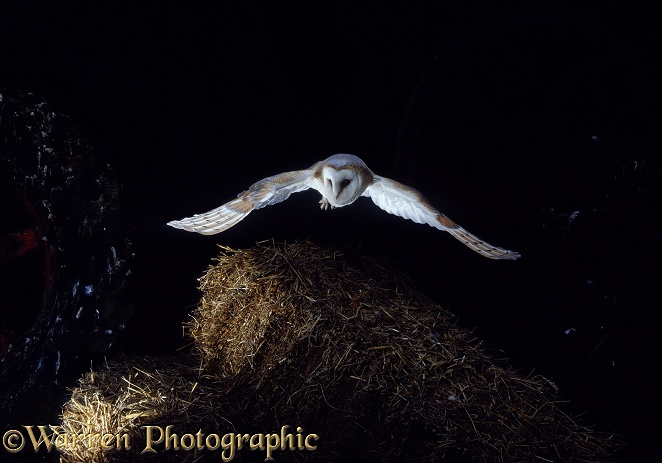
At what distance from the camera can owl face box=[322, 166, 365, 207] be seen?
1.98 metres

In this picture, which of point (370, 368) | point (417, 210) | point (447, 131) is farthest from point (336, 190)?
point (370, 368)

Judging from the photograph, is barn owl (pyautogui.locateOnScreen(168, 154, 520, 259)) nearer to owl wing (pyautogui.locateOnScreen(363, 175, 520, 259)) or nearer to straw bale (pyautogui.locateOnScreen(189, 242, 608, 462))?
owl wing (pyautogui.locateOnScreen(363, 175, 520, 259))

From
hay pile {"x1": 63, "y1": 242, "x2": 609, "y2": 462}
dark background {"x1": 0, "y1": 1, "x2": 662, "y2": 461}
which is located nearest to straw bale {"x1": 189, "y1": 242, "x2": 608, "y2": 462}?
hay pile {"x1": 63, "y1": 242, "x2": 609, "y2": 462}

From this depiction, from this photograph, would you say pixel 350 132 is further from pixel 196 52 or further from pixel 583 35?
pixel 583 35

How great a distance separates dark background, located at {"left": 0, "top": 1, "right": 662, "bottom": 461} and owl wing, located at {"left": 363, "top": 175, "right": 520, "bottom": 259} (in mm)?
209

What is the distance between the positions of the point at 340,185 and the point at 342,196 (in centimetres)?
5

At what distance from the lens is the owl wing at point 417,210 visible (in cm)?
202

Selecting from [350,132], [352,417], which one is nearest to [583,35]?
[350,132]

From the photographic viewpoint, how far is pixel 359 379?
6.86ft

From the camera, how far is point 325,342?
7.16 feet

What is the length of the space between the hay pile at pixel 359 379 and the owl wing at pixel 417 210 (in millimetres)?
448

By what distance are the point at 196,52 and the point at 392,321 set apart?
58.1 inches

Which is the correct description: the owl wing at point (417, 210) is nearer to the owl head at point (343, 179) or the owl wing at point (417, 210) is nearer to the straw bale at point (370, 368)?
the owl head at point (343, 179)

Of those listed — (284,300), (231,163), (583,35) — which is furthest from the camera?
(231,163)
